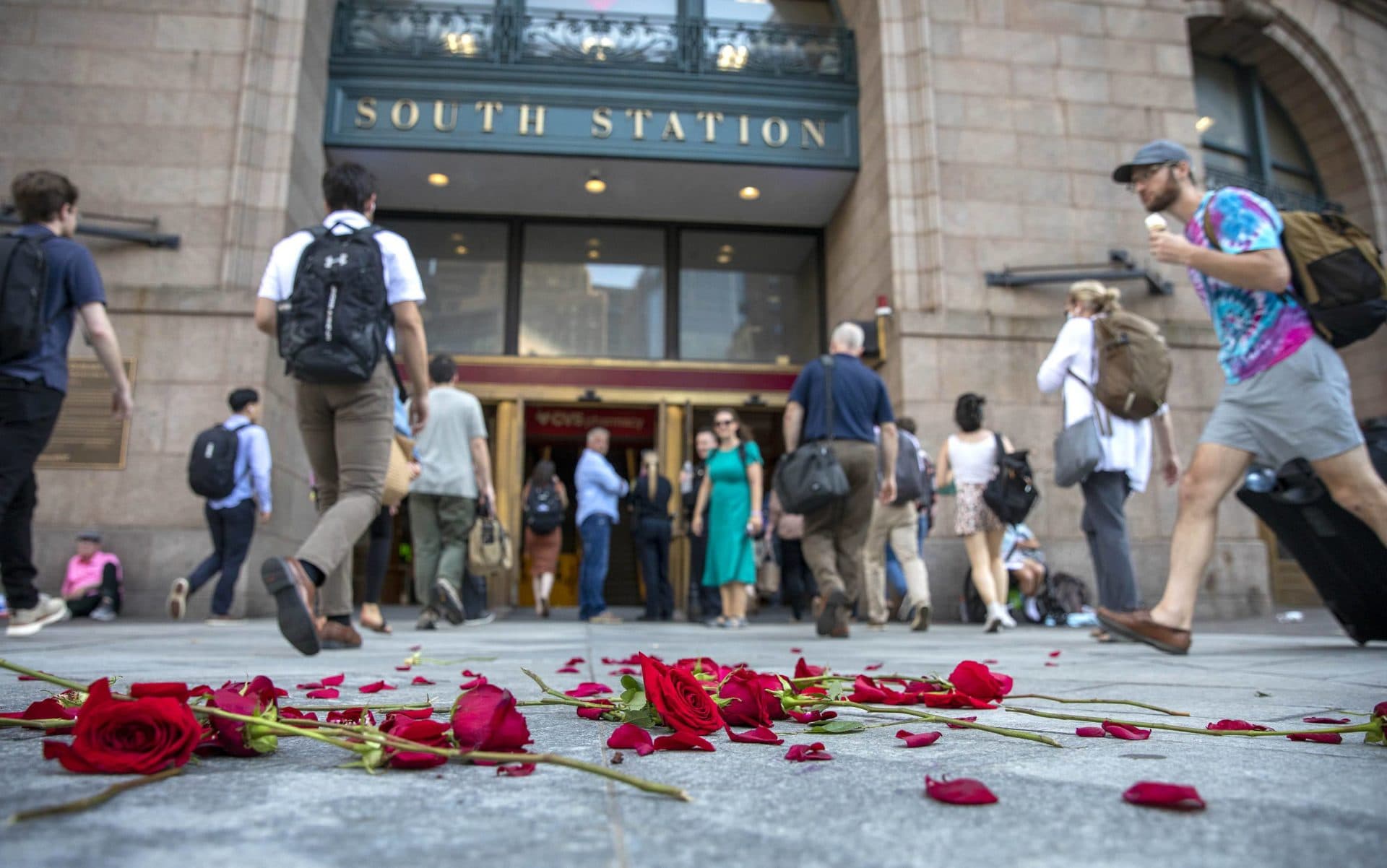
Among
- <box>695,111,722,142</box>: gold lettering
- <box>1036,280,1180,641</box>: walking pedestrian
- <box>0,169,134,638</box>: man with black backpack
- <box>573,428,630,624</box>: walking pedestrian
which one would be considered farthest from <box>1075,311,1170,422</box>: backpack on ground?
<box>695,111,722,142</box>: gold lettering

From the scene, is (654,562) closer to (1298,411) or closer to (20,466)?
(20,466)

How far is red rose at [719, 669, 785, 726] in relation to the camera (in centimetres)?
146

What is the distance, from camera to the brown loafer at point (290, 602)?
301cm

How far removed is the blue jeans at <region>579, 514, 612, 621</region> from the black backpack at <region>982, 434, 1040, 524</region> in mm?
3513

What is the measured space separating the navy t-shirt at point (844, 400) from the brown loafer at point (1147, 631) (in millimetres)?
2131

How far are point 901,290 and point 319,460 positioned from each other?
7.21 meters

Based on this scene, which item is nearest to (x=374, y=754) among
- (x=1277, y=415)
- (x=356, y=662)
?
(x=356, y=662)

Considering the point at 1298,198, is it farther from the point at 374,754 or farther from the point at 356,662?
the point at 374,754

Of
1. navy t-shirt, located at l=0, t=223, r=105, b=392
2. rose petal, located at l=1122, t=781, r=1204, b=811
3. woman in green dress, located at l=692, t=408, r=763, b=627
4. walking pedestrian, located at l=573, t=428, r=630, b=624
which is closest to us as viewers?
rose petal, located at l=1122, t=781, r=1204, b=811

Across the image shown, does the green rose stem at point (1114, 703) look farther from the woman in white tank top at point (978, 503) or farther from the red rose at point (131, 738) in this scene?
the woman in white tank top at point (978, 503)

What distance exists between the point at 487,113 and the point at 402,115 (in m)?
0.99

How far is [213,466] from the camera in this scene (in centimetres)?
681

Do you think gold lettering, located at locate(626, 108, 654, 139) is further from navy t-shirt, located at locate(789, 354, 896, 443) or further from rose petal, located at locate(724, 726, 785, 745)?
rose petal, located at locate(724, 726, 785, 745)

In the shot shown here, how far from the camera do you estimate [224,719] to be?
114cm
